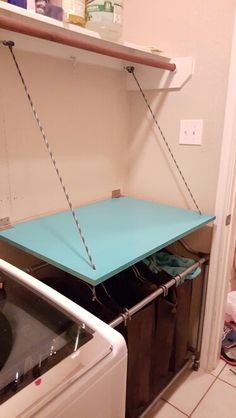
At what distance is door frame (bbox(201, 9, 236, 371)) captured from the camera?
128 cm

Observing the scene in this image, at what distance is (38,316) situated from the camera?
77 cm

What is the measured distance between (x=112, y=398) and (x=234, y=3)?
146 cm

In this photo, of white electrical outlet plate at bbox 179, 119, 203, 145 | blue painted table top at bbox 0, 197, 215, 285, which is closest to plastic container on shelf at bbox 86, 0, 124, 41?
white electrical outlet plate at bbox 179, 119, 203, 145

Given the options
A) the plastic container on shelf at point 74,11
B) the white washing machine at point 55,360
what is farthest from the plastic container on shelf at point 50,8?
the white washing machine at point 55,360

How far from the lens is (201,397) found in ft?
4.90

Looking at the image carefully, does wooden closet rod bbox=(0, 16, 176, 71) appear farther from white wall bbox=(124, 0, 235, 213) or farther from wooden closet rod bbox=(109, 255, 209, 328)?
wooden closet rod bbox=(109, 255, 209, 328)

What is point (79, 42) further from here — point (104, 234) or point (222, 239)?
point (222, 239)

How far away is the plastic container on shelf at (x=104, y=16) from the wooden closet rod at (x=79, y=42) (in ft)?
0.16

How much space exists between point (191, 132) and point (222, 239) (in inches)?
21.5

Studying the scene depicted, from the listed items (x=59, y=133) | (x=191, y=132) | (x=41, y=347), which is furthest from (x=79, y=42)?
(x=41, y=347)

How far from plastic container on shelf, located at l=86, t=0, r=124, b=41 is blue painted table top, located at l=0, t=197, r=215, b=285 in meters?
0.75

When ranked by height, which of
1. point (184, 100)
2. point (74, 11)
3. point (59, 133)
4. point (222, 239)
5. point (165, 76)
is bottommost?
point (222, 239)

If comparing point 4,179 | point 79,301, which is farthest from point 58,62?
point 79,301

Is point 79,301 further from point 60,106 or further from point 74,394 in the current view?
point 60,106
